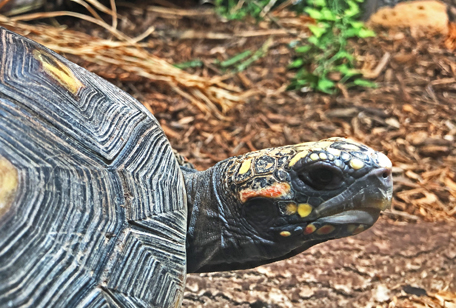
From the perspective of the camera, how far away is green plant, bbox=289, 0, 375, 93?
15.2 feet

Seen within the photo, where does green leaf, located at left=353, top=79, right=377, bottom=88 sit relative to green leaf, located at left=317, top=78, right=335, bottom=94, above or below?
below

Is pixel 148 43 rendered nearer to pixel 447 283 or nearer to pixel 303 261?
pixel 303 261

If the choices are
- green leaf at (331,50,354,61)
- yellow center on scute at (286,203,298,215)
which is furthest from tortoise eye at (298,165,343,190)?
green leaf at (331,50,354,61)

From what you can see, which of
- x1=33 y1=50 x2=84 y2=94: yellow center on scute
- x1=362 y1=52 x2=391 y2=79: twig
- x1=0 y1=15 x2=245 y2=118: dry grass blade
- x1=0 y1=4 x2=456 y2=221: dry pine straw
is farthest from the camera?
x1=362 y1=52 x2=391 y2=79: twig

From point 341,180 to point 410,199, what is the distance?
202 cm

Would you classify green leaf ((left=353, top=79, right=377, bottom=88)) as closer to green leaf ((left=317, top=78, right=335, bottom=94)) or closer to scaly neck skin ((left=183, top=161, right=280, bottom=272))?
green leaf ((left=317, top=78, right=335, bottom=94))

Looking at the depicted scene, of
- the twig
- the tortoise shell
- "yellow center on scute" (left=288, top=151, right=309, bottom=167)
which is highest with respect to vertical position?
the tortoise shell

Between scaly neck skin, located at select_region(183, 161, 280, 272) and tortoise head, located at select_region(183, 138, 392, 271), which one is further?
scaly neck skin, located at select_region(183, 161, 280, 272)

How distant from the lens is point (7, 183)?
1175mm

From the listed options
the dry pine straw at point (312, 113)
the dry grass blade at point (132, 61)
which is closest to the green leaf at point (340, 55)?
the dry pine straw at point (312, 113)

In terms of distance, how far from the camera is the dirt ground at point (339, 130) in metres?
2.46

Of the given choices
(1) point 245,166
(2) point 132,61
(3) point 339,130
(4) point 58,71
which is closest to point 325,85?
(3) point 339,130

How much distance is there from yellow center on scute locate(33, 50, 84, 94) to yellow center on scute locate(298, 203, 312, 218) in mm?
1038

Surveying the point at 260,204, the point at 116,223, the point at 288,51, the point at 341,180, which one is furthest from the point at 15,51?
the point at 288,51
